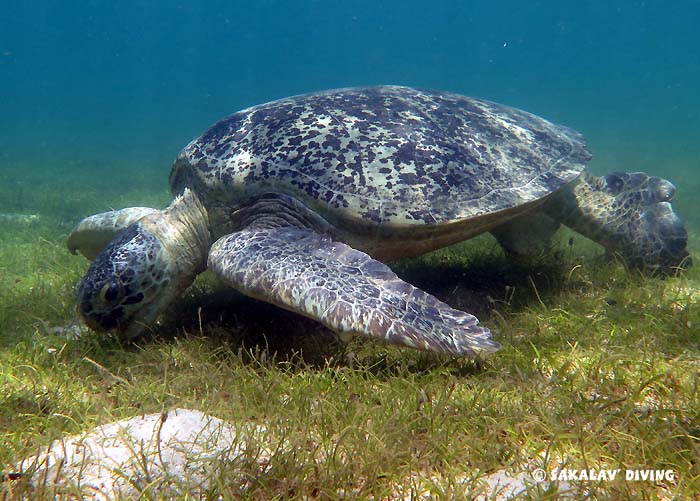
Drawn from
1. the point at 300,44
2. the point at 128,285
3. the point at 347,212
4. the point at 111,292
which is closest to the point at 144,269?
the point at 128,285

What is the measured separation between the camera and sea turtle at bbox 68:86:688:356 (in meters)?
2.69

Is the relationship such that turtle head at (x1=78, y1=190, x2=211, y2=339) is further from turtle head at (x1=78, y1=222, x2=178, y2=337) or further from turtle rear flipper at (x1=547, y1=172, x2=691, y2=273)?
turtle rear flipper at (x1=547, y1=172, x2=691, y2=273)

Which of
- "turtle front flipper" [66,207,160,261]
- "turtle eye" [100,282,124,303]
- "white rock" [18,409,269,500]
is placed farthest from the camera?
"turtle front flipper" [66,207,160,261]

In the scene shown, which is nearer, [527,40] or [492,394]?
[492,394]

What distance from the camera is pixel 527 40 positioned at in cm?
12250

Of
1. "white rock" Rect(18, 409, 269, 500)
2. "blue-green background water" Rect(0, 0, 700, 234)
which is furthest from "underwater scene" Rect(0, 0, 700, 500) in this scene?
"blue-green background water" Rect(0, 0, 700, 234)

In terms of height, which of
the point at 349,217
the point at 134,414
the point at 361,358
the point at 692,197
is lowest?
the point at 692,197

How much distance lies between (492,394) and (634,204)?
348 cm

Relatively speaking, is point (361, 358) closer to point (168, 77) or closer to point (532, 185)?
point (532, 185)

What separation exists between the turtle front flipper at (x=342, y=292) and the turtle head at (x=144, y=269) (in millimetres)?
563

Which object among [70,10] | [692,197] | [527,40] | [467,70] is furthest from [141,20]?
[692,197]

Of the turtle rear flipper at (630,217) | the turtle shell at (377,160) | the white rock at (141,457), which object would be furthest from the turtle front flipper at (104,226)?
the turtle rear flipper at (630,217)

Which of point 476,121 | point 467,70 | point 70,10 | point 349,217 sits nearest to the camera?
point 349,217

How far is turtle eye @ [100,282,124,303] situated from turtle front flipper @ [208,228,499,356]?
706 mm
